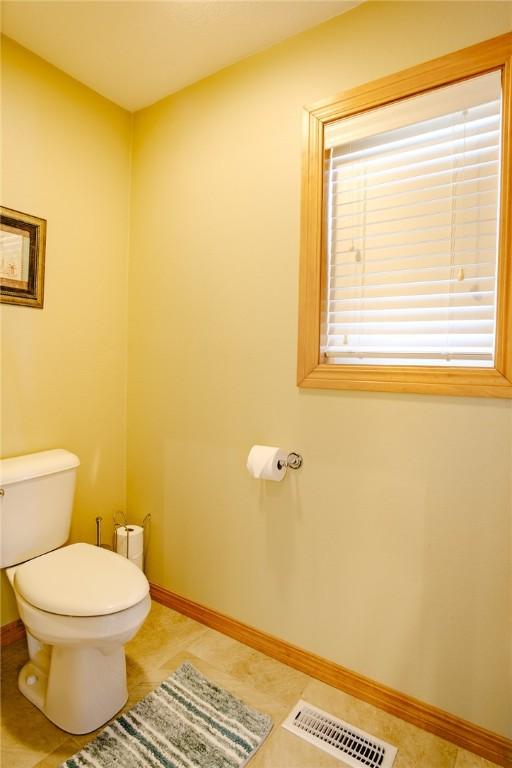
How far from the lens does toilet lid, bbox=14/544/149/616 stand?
1332 mm

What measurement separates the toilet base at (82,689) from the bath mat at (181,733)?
6 centimetres

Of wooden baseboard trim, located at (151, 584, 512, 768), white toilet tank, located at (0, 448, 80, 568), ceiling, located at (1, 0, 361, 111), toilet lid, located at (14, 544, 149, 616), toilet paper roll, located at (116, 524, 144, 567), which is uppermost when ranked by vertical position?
ceiling, located at (1, 0, 361, 111)

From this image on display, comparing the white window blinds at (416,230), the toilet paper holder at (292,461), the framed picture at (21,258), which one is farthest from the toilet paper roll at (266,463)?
the framed picture at (21,258)

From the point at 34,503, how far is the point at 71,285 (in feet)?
3.21

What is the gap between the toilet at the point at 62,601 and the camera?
133 cm

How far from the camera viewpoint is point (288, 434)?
5.67 ft

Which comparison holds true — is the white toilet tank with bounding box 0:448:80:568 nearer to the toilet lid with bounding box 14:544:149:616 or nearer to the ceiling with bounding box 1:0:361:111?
the toilet lid with bounding box 14:544:149:616

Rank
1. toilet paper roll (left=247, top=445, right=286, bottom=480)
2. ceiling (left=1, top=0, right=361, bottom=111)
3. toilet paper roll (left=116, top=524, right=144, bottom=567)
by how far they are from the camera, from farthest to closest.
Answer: toilet paper roll (left=116, top=524, right=144, bottom=567)
toilet paper roll (left=247, top=445, right=286, bottom=480)
ceiling (left=1, top=0, right=361, bottom=111)

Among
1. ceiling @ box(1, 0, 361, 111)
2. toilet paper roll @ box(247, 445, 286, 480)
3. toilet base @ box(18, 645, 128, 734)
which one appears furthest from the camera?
toilet paper roll @ box(247, 445, 286, 480)

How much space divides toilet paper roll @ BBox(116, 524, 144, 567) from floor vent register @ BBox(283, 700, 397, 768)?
38.2 inches

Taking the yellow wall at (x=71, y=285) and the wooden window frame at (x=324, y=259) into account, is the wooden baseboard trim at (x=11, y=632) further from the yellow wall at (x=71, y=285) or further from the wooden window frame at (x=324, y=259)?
the wooden window frame at (x=324, y=259)

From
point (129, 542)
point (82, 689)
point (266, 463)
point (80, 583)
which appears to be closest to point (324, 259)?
point (266, 463)

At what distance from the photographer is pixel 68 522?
6.05 feet

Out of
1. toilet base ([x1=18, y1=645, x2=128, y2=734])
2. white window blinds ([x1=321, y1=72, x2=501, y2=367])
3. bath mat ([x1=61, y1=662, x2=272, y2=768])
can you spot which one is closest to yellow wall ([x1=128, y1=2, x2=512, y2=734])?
white window blinds ([x1=321, y1=72, x2=501, y2=367])
